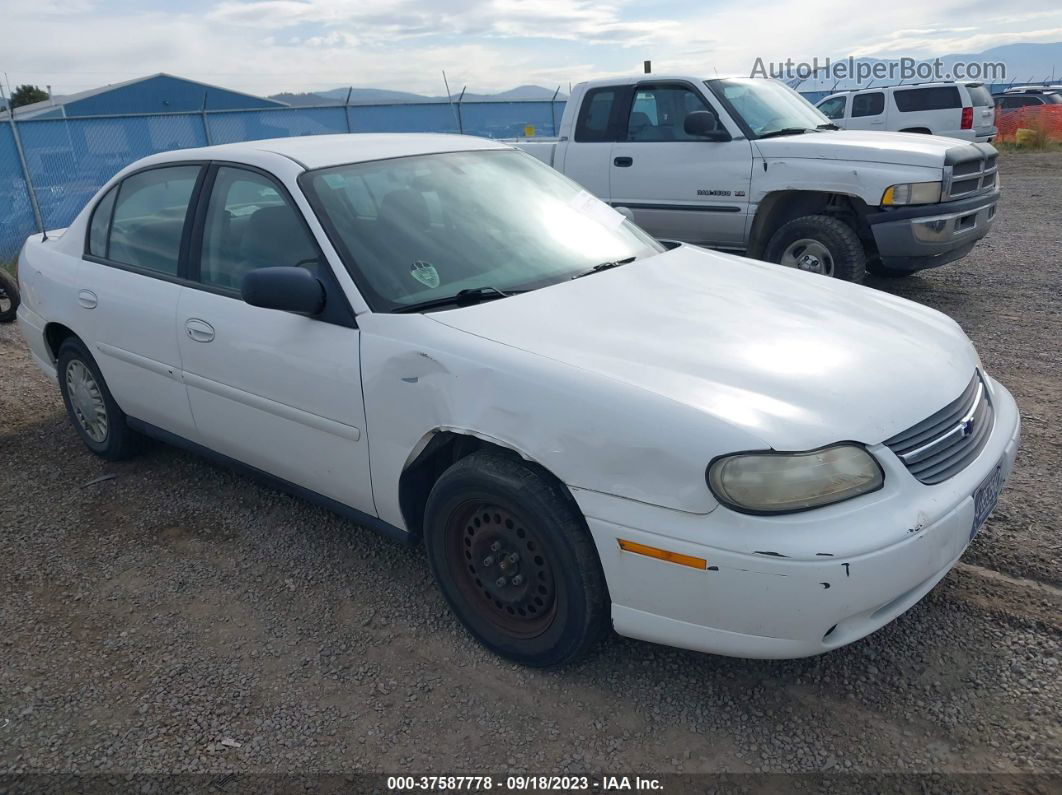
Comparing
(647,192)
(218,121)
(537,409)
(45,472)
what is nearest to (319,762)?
(537,409)

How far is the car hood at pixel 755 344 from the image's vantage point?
238 cm

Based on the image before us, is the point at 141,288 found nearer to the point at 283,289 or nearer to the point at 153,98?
the point at 283,289

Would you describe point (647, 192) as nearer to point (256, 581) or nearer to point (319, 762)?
point (256, 581)

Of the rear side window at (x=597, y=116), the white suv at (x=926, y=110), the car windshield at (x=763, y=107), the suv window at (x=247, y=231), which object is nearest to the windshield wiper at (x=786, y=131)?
the car windshield at (x=763, y=107)

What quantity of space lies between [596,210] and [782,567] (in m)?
2.18

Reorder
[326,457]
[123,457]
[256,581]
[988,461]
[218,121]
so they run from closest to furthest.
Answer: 1. [988,461]
2. [326,457]
3. [256,581]
4. [123,457]
5. [218,121]

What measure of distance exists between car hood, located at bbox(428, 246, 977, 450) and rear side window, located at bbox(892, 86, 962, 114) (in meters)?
16.4

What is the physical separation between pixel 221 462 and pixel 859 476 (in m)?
2.77

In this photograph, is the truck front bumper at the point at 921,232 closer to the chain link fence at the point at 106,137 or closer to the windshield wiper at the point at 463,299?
the windshield wiper at the point at 463,299

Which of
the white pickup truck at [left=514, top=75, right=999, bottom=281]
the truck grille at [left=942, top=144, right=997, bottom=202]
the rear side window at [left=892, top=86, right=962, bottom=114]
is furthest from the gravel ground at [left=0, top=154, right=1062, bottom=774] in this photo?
the rear side window at [left=892, top=86, right=962, bottom=114]

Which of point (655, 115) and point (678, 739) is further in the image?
point (655, 115)

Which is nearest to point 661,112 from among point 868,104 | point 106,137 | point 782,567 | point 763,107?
point 763,107

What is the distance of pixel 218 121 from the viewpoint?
14516mm

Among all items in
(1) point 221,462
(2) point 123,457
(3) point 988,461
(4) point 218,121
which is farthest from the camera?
(4) point 218,121
